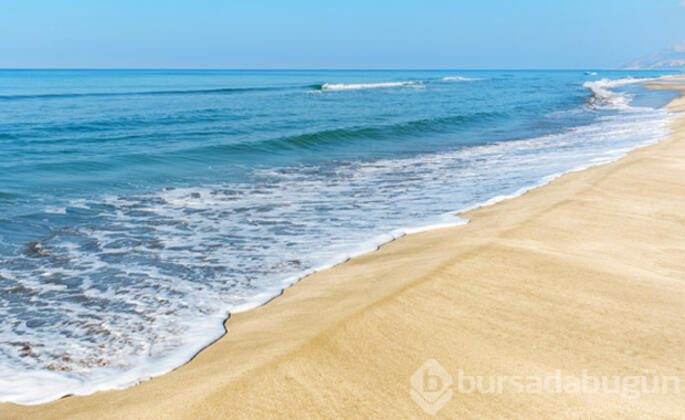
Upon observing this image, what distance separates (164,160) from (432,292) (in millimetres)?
12729

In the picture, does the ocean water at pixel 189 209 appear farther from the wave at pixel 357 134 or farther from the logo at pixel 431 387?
the logo at pixel 431 387

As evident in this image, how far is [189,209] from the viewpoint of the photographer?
32.7ft

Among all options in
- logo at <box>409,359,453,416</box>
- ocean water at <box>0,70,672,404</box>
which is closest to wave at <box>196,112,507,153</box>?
ocean water at <box>0,70,672,404</box>

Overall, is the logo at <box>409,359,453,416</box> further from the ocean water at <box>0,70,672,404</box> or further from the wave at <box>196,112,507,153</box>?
the wave at <box>196,112,507,153</box>

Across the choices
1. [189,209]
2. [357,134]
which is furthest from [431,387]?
[357,134]

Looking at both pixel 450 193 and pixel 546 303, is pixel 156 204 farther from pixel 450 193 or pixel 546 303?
pixel 546 303

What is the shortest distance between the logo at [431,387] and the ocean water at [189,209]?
67.9 inches

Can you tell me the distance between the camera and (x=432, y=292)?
4789 millimetres

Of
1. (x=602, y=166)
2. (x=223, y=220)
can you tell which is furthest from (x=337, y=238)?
(x=602, y=166)

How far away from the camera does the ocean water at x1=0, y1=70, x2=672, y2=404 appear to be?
471 cm

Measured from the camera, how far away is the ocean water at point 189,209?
186 inches

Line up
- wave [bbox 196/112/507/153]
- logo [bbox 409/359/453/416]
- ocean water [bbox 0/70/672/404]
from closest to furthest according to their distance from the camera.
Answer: logo [bbox 409/359/453/416] < ocean water [bbox 0/70/672/404] < wave [bbox 196/112/507/153]

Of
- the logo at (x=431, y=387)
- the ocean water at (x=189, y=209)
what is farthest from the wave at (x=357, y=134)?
the logo at (x=431, y=387)

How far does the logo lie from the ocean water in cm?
173
